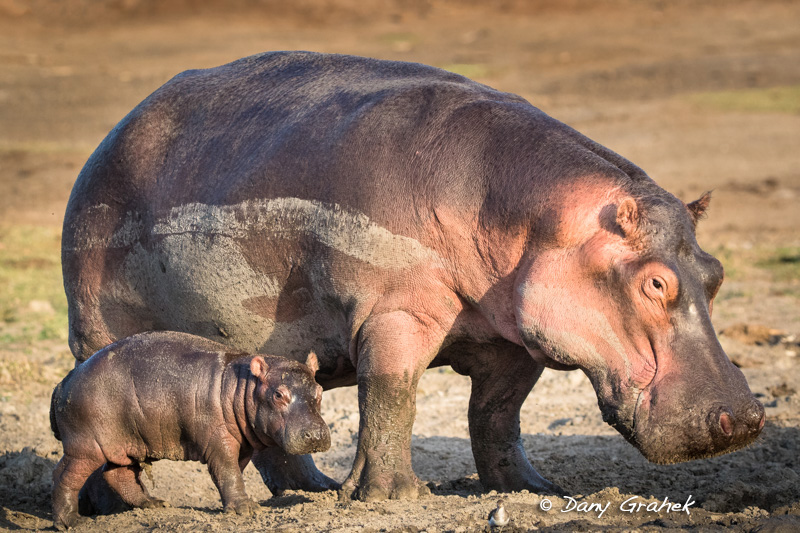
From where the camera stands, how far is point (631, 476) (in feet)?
18.6

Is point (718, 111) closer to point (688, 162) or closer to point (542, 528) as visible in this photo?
point (688, 162)

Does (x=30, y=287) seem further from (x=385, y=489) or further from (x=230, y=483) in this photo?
(x=385, y=489)

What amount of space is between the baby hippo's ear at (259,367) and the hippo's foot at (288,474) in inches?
35.3

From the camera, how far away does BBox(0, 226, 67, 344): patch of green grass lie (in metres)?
9.47

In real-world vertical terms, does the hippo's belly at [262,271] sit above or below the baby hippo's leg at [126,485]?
above

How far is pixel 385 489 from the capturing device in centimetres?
451

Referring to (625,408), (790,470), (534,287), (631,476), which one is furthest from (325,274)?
(790,470)

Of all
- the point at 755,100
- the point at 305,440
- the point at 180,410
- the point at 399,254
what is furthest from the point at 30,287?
the point at 755,100

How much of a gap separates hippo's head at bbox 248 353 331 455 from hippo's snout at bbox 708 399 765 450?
64.2 inches

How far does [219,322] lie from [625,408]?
77.0 inches

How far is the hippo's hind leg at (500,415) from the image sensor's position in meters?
5.08

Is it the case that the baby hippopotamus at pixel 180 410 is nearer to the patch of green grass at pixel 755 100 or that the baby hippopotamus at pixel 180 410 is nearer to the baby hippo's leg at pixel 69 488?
the baby hippo's leg at pixel 69 488

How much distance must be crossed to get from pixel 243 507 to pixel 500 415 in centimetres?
131

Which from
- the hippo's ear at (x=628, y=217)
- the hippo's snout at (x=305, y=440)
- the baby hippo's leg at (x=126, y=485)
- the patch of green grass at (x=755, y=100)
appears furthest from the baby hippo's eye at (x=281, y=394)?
the patch of green grass at (x=755, y=100)
